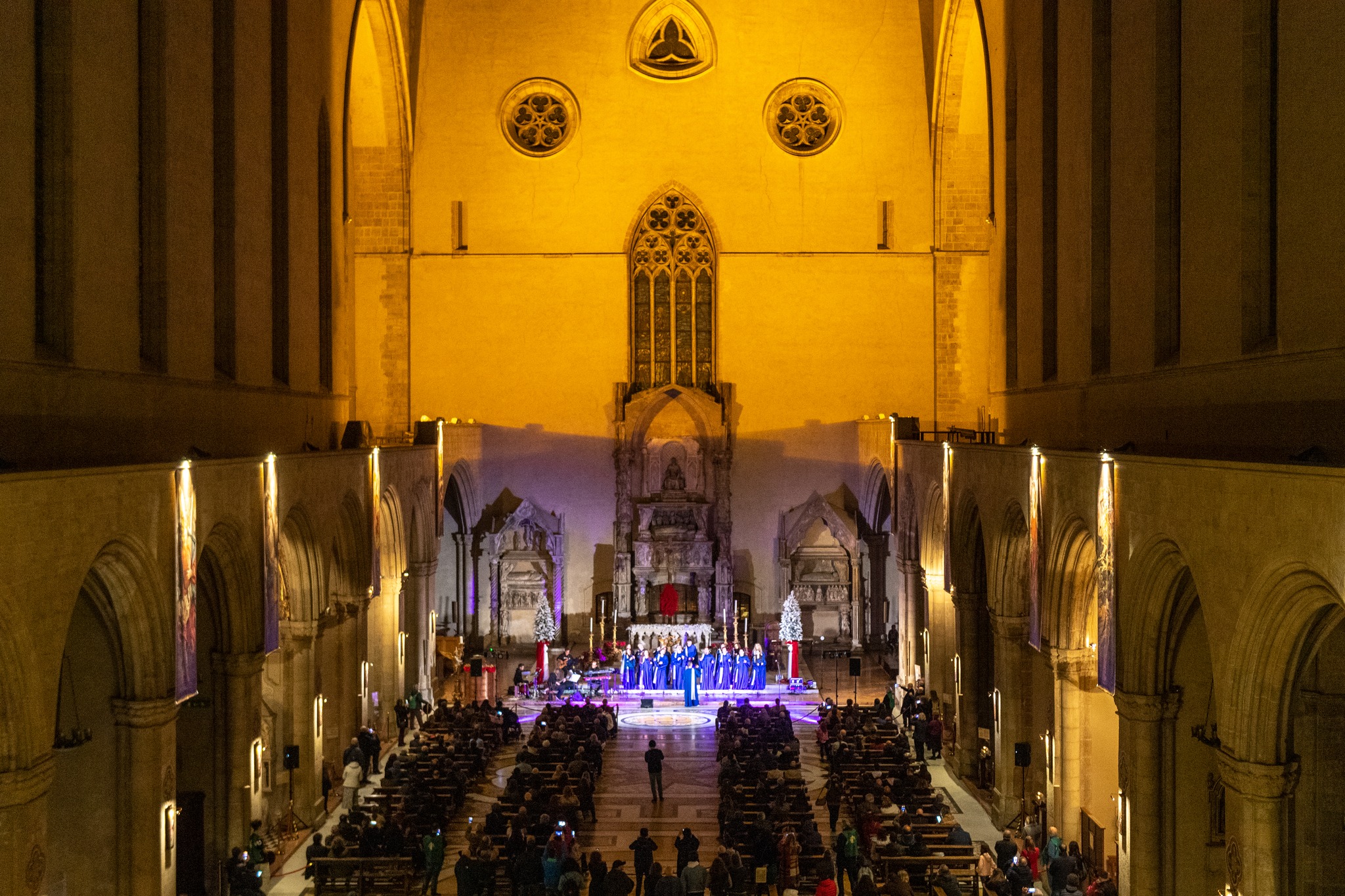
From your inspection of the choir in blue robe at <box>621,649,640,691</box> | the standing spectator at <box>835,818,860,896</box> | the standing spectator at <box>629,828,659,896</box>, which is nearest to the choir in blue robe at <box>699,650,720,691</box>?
the choir in blue robe at <box>621,649,640,691</box>

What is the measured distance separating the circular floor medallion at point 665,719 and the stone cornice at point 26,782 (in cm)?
2030

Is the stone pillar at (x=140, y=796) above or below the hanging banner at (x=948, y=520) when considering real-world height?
below

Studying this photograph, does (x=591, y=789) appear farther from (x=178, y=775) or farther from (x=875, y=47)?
(x=875, y=47)

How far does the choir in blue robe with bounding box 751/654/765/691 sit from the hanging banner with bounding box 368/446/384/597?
1109 cm

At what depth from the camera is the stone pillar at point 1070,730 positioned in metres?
23.1

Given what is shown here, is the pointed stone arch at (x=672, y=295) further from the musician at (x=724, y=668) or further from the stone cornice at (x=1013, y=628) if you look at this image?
the stone cornice at (x=1013, y=628)

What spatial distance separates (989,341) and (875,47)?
13.2m

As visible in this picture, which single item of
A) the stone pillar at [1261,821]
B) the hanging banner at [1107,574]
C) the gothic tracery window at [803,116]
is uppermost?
the gothic tracery window at [803,116]

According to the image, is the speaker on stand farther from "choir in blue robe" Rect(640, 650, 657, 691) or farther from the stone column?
"choir in blue robe" Rect(640, 650, 657, 691)

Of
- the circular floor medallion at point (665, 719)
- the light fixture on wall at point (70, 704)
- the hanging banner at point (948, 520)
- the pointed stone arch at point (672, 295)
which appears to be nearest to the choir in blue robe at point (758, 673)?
the circular floor medallion at point (665, 719)

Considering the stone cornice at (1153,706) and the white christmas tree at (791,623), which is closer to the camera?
the stone cornice at (1153,706)

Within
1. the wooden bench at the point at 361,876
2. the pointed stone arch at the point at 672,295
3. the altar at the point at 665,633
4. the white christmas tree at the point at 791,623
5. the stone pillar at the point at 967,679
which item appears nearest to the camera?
the wooden bench at the point at 361,876

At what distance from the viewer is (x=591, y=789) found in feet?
83.6

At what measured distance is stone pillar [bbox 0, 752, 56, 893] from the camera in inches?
532
